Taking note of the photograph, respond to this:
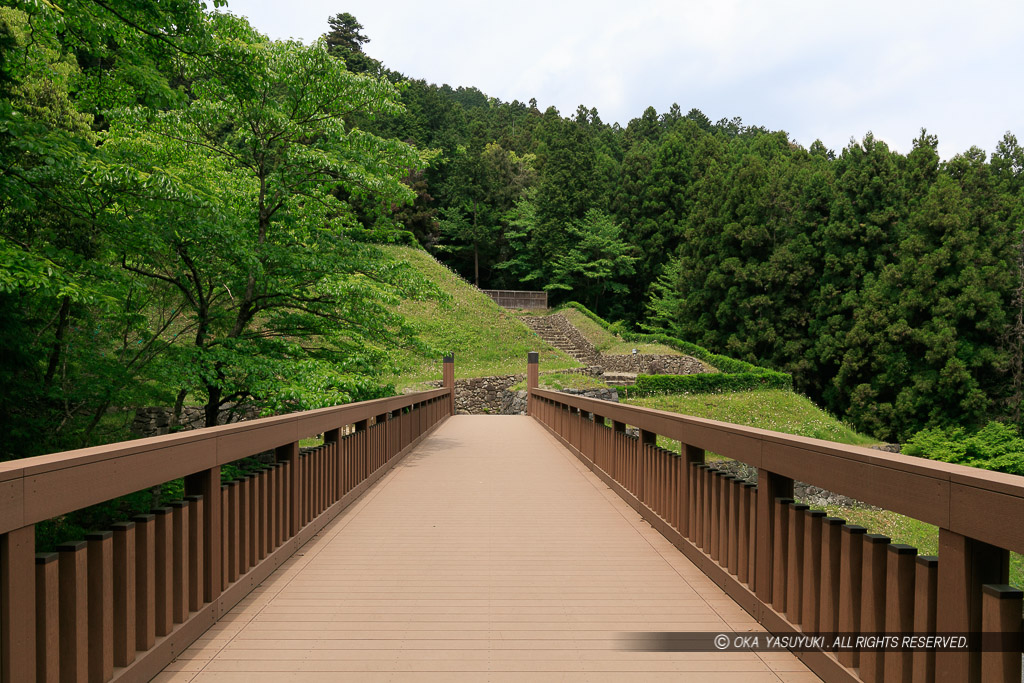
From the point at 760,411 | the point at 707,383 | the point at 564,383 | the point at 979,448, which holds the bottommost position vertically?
the point at 979,448

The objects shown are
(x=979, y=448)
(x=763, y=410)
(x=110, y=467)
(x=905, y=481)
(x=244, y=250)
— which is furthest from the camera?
(x=763, y=410)

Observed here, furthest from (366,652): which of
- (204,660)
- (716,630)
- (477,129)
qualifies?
(477,129)

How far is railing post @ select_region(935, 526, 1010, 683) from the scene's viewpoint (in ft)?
5.94

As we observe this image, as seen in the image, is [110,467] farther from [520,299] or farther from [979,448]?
[520,299]

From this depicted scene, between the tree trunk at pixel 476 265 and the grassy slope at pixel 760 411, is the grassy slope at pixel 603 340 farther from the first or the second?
the tree trunk at pixel 476 265

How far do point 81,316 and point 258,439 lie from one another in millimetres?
8634

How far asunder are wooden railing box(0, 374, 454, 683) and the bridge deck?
0.65 feet

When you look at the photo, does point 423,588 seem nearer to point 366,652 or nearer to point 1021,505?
point 366,652

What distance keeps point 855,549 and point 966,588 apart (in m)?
0.57

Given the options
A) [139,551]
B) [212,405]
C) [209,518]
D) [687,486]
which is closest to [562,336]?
[212,405]

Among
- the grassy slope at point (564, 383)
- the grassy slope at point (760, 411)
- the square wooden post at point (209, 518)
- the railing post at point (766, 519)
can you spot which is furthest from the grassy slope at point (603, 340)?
the square wooden post at point (209, 518)

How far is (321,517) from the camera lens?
520 centimetres

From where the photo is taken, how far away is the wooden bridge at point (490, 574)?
6.17ft

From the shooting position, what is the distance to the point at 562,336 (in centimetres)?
3997
